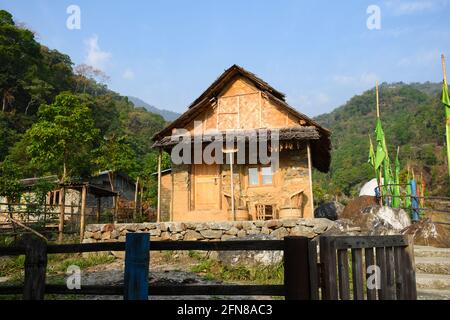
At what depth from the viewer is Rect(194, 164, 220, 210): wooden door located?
14133mm

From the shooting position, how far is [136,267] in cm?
333

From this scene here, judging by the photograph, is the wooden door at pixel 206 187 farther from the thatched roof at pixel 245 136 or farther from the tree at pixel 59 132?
the tree at pixel 59 132

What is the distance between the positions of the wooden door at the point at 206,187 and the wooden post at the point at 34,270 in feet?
34.8

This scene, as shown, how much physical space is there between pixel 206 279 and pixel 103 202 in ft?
84.3

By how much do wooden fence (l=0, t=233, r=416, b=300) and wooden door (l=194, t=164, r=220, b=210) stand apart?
34.7ft

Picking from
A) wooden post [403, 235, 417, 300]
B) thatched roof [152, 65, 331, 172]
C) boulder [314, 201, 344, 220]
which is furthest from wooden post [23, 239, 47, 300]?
boulder [314, 201, 344, 220]

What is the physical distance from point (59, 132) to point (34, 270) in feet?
61.7

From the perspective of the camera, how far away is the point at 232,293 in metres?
3.11

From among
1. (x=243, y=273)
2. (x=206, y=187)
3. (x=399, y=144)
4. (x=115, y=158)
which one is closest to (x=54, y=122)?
(x=115, y=158)

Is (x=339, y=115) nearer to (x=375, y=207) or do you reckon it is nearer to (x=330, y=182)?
(x=330, y=182)

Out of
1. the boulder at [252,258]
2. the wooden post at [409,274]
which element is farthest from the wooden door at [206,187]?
the wooden post at [409,274]

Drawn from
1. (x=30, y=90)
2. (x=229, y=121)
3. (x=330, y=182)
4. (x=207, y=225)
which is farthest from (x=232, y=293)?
(x=330, y=182)

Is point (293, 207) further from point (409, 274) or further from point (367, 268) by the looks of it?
point (367, 268)

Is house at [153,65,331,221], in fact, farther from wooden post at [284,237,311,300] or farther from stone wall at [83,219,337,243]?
wooden post at [284,237,311,300]
